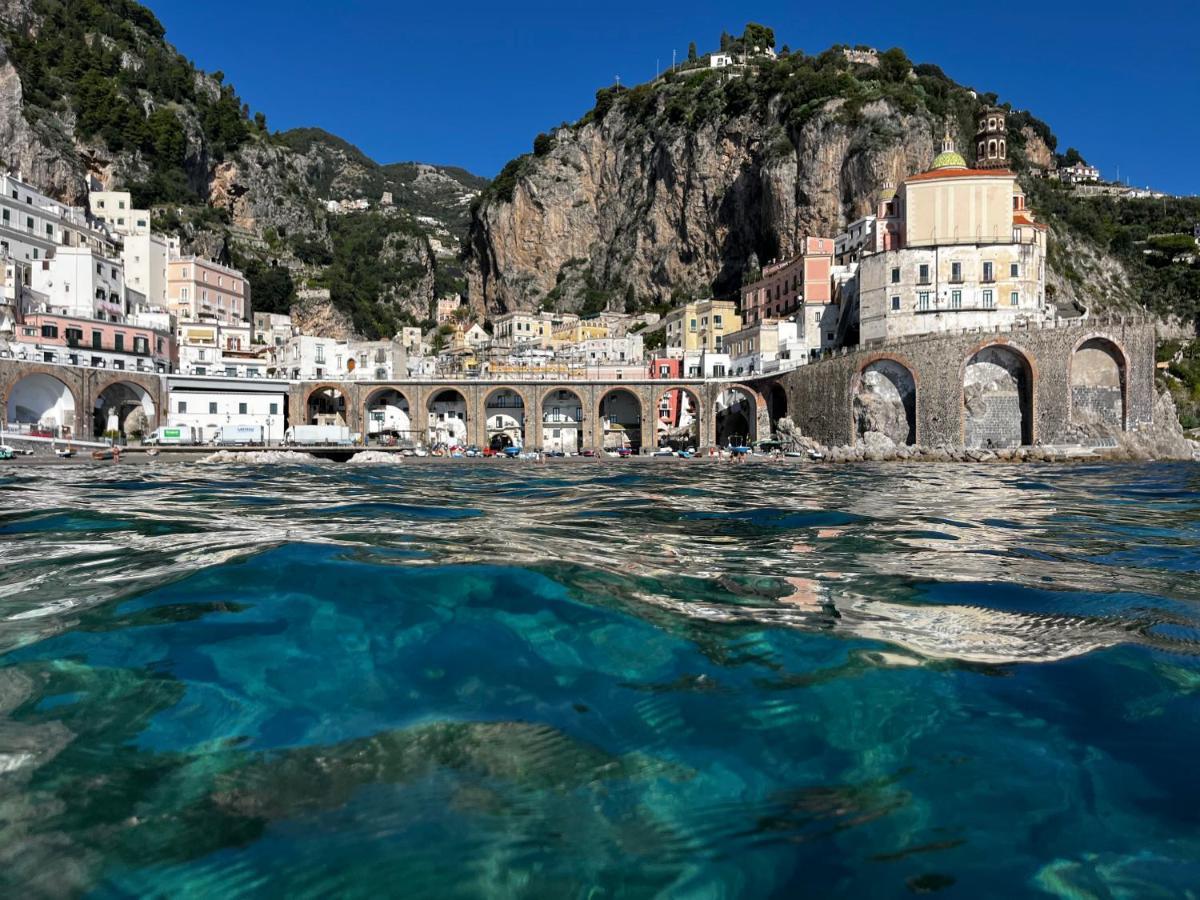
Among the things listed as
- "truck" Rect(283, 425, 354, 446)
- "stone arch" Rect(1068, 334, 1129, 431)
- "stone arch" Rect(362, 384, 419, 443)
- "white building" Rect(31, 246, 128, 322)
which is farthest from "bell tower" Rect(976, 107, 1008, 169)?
Answer: "white building" Rect(31, 246, 128, 322)

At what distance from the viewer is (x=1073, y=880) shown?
298cm

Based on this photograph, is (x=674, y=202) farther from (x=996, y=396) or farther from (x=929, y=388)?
(x=996, y=396)

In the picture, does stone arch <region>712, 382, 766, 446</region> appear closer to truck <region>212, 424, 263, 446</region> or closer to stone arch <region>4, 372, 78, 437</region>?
truck <region>212, 424, 263, 446</region>

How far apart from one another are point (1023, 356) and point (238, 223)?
87.3 metres

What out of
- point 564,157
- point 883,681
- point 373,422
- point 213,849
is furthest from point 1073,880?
point 564,157

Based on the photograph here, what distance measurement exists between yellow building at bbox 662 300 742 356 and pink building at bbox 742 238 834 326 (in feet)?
5.90

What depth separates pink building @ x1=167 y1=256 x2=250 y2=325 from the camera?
218 ft

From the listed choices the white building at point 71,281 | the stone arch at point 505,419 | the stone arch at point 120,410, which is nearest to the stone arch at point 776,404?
the stone arch at point 505,419

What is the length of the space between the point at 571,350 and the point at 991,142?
41.5 m

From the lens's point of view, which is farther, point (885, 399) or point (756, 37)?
point (756, 37)

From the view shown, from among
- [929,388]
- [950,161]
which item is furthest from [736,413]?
[950,161]

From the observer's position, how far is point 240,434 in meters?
50.5

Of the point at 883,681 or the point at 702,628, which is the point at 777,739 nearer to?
the point at 883,681

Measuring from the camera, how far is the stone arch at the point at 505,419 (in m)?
61.3
